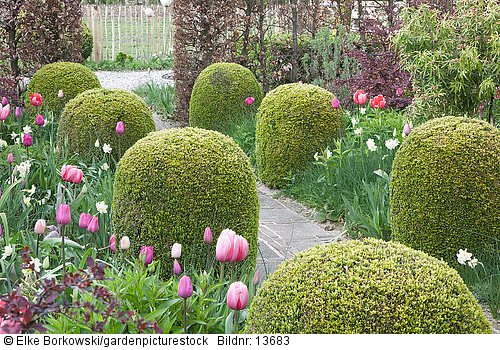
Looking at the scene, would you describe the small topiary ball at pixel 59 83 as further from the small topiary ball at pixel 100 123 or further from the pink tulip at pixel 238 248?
the pink tulip at pixel 238 248

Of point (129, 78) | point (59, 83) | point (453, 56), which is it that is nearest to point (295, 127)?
point (453, 56)

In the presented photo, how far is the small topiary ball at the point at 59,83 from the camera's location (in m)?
8.20

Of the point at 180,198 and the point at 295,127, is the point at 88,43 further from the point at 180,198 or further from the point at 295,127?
the point at 180,198

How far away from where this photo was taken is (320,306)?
2.58 metres

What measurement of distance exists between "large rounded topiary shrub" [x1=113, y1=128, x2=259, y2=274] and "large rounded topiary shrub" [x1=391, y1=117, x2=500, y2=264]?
1085 millimetres

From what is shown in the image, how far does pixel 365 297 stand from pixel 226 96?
21.1ft

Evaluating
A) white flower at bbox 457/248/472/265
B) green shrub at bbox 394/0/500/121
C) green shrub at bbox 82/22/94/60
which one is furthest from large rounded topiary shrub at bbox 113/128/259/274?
green shrub at bbox 82/22/94/60

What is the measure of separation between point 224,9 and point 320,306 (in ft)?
26.5

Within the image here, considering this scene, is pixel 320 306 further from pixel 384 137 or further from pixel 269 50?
pixel 269 50

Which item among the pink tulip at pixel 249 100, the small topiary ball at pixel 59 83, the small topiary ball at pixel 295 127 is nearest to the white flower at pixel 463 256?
the small topiary ball at pixel 295 127

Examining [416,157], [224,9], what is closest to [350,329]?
[416,157]

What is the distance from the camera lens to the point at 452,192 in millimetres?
4492

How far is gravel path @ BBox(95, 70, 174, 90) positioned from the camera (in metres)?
15.6

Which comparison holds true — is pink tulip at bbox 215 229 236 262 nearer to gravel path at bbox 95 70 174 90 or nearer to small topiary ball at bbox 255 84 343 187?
small topiary ball at bbox 255 84 343 187
